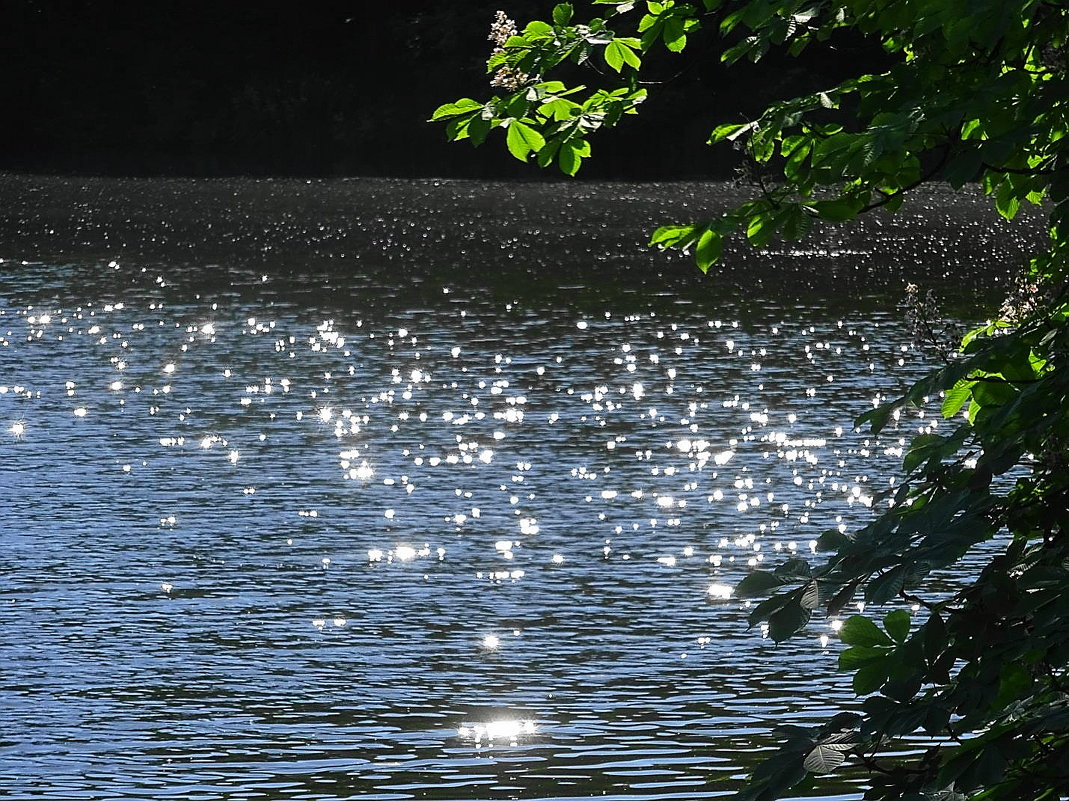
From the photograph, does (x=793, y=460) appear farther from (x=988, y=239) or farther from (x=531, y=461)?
(x=988, y=239)

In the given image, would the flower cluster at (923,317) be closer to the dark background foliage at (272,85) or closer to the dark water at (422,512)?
the dark water at (422,512)

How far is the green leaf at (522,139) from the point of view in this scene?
4.87 metres

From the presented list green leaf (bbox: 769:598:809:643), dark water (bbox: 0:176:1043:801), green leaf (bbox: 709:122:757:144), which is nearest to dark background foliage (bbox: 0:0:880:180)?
dark water (bbox: 0:176:1043:801)

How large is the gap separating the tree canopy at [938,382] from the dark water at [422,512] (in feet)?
16.0

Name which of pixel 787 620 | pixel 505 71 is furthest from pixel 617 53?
pixel 787 620

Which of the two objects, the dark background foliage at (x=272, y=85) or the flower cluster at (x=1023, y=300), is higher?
the dark background foliage at (x=272, y=85)

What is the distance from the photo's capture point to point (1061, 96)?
12.8 ft

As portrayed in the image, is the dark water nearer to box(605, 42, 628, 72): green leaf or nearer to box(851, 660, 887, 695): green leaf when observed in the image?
box(605, 42, 628, 72): green leaf

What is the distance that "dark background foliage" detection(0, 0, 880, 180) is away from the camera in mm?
67125

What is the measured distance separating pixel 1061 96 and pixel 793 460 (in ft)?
46.1

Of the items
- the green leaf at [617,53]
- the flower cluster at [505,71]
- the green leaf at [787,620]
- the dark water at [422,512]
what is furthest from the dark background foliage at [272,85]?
the green leaf at [787,620]

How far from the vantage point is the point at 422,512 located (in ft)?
52.5

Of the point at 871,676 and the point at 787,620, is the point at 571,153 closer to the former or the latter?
the point at 787,620

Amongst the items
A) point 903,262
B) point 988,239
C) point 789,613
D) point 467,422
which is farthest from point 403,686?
point 988,239
